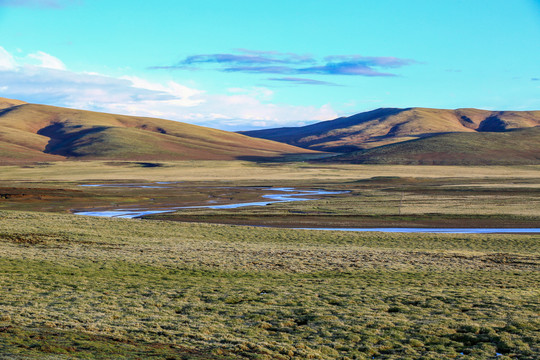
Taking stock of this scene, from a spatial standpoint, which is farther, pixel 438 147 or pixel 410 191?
pixel 438 147

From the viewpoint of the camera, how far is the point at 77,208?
55.1m

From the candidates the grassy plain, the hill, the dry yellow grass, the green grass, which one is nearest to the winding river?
the grassy plain

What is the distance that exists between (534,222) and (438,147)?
139m

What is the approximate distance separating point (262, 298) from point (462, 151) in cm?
16688

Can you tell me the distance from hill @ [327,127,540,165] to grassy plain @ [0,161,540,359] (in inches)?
5171

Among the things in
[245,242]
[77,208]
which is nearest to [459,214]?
[245,242]

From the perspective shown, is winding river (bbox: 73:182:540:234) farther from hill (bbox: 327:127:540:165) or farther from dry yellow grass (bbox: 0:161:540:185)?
hill (bbox: 327:127:540:165)

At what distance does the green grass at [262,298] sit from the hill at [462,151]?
443ft

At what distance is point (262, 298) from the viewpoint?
18.1m

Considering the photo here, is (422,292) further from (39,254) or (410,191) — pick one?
(410,191)

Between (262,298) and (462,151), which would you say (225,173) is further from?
(262,298)

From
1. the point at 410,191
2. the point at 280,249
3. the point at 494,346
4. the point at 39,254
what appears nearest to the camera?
the point at 494,346

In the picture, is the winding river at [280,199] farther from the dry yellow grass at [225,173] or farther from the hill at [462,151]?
the hill at [462,151]

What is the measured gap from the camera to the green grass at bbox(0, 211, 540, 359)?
42.3 ft
